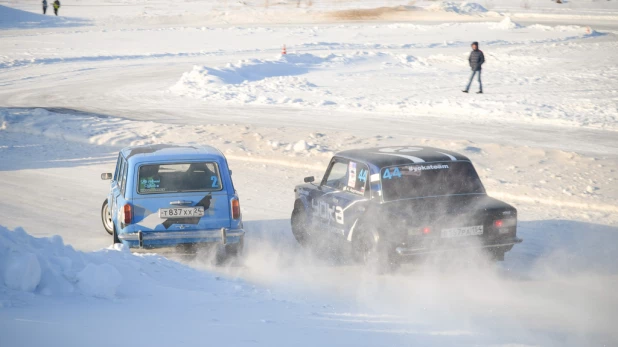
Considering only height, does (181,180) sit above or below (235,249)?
above

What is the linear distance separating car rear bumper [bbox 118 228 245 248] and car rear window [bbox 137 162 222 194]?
2.01ft

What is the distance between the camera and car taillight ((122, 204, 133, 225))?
384 inches

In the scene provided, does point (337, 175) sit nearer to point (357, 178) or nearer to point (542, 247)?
point (357, 178)

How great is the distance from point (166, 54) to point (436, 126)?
27.6m

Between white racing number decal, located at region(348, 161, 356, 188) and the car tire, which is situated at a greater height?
white racing number decal, located at region(348, 161, 356, 188)

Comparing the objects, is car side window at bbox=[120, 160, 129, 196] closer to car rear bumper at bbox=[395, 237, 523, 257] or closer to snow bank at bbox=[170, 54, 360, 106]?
car rear bumper at bbox=[395, 237, 523, 257]

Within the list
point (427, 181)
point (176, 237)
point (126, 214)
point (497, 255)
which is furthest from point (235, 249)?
point (497, 255)

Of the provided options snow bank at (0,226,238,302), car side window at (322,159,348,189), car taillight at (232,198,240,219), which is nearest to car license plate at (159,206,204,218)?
car taillight at (232,198,240,219)

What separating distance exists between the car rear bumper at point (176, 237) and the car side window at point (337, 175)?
1753 mm

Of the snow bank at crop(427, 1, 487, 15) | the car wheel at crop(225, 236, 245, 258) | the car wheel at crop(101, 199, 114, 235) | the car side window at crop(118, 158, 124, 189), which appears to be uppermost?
the snow bank at crop(427, 1, 487, 15)

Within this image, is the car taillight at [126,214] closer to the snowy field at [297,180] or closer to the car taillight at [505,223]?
the snowy field at [297,180]

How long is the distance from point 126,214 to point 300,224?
281cm

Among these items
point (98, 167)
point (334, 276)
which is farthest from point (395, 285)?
point (98, 167)

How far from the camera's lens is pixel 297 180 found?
16016mm
